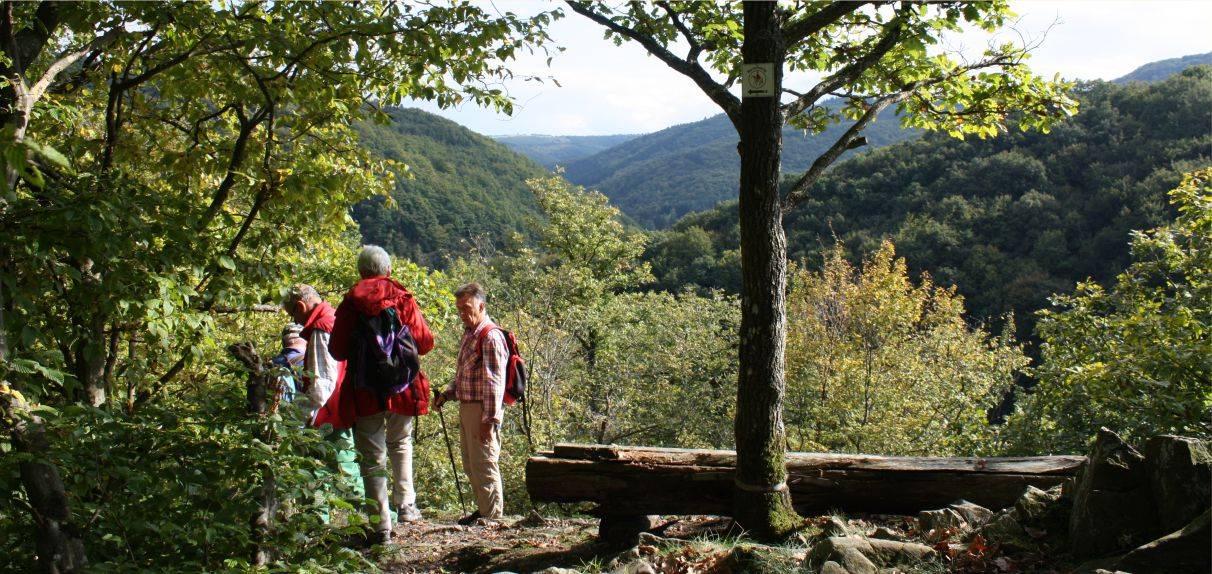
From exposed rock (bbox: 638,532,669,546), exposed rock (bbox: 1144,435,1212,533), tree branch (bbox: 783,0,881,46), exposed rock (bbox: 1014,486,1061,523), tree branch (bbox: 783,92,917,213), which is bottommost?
exposed rock (bbox: 638,532,669,546)

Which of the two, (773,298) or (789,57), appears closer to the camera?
(773,298)

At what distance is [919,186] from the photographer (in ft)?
171

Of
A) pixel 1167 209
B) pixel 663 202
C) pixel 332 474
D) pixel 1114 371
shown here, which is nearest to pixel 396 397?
pixel 332 474

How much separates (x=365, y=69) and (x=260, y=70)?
2.46ft

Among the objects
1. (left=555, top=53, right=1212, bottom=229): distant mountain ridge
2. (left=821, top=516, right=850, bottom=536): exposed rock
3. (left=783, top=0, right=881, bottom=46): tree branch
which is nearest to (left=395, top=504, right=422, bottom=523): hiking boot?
(left=821, top=516, right=850, bottom=536): exposed rock

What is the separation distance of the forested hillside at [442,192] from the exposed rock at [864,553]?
49.1 metres

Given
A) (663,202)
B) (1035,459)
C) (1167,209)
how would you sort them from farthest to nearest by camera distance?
(663,202) < (1167,209) < (1035,459)

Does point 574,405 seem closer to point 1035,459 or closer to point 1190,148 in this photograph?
point 1035,459

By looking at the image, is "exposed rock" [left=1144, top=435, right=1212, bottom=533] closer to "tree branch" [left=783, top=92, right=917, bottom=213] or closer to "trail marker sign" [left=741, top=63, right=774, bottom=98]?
"tree branch" [left=783, top=92, right=917, bottom=213]

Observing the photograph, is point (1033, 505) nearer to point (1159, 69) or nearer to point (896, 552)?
point (896, 552)

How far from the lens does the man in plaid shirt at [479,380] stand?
222 inches

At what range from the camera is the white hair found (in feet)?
17.0

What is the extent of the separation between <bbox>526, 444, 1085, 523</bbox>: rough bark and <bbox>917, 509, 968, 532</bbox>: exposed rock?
37 centimetres

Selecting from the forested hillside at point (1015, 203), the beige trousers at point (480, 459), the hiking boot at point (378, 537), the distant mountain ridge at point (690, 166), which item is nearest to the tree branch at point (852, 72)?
the beige trousers at point (480, 459)
